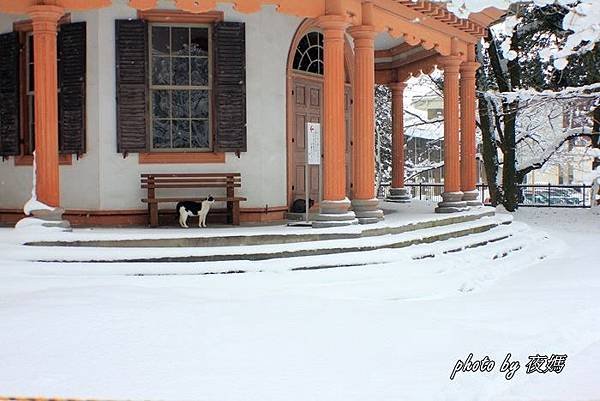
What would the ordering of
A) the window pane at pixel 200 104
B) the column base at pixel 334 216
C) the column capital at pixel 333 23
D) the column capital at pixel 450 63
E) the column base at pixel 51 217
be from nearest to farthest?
the column base at pixel 51 217, the column base at pixel 334 216, the column capital at pixel 333 23, the window pane at pixel 200 104, the column capital at pixel 450 63

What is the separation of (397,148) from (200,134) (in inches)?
287

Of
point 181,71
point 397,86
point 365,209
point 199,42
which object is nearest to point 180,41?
point 199,42

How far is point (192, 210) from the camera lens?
32.9 ft

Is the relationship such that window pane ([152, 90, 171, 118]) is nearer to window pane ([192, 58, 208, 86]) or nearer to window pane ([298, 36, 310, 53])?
window pane ([192, 58, 208, 86])

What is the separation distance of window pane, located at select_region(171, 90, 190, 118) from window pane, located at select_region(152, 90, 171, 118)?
0.26ft

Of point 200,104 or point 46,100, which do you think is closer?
point 46,100

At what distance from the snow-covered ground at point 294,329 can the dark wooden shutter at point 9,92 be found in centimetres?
317

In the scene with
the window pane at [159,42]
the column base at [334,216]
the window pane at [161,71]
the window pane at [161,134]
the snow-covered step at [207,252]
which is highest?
the window pane at [159,42]

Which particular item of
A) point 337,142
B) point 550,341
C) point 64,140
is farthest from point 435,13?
point 550,341

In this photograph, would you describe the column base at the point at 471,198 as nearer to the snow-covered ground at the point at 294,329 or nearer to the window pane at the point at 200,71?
the snow-covered ground at the point at 294,329

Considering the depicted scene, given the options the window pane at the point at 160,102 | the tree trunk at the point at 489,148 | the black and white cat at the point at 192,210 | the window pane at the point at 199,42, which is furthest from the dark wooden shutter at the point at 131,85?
the tree trunk at the point at 489,148

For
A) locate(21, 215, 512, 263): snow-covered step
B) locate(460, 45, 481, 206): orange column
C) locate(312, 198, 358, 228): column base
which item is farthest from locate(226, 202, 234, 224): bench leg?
locate(460, 45, 481, 206): orange column

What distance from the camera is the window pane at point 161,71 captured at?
34.9 ft

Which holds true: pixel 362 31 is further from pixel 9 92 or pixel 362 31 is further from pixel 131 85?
pixel 9 92
